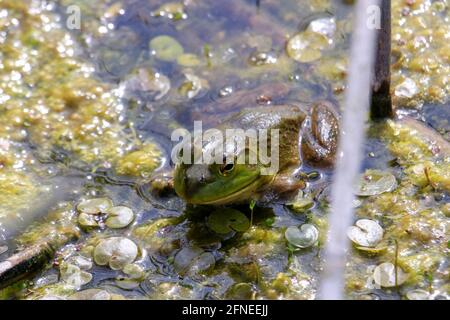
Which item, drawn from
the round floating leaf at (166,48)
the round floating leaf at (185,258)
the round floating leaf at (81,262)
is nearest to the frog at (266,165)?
the round floating leaf at (185,258)

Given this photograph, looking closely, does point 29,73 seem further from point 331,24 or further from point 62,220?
point 331,24

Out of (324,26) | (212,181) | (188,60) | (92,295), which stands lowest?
(92,295)

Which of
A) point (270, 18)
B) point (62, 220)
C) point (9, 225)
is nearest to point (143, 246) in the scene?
point (62, 220)

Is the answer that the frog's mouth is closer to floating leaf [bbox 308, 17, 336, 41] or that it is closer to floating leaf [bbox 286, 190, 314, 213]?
floating leaf [bbox 286, 190, 314, 213]

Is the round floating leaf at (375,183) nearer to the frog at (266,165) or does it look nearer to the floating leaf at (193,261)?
the frog at (266,165)

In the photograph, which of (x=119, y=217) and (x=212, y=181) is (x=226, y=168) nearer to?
(x=212, y=181)

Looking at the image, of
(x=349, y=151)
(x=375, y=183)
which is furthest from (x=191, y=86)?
(x=349, y=151)

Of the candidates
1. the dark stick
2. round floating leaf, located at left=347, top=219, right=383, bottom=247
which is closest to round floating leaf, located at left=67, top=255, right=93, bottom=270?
round floating leaf, located at left=347, top=219, right=383, bottom=247
